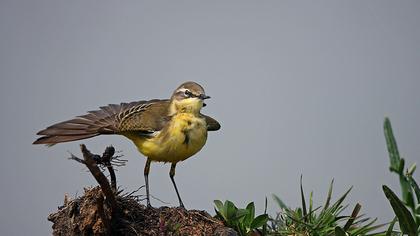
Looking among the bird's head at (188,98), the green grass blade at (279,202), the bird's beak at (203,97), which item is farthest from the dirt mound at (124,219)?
the bird's beak at (203,97)

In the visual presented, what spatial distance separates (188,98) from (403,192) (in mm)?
2710

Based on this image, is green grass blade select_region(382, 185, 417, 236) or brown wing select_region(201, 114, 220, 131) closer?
green grass blade select_region(382, 185, 417, 236)

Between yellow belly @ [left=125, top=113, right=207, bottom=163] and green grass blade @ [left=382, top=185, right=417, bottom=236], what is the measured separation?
6.65 feet

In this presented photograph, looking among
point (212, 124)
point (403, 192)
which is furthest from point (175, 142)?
point (403, 192)

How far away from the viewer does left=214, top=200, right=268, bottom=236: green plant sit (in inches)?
110

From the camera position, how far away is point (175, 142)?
3.55 metres

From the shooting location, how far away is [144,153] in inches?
144

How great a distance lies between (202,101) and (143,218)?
55.3 inches

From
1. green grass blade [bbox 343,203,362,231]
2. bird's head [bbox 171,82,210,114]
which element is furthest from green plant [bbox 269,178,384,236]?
bird's head [bbox 171,82,210,114]

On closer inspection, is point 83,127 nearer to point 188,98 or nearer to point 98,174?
point 188,98

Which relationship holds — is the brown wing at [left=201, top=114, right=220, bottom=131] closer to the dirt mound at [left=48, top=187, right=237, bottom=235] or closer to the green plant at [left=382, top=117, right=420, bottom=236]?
the dirt mound at [left=48, top=187, right=237, bottom=235]

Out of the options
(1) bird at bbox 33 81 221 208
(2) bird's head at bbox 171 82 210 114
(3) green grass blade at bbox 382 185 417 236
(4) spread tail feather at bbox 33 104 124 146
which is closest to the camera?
(3) green grass blade at bbox 382 185 417 236

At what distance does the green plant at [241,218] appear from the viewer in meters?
2.79

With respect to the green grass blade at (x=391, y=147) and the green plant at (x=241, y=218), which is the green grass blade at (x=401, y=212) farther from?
the green plant at (x=241, y=218)
